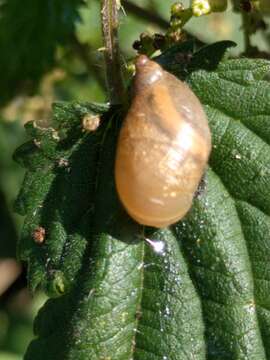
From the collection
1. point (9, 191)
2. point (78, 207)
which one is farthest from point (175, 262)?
point (9, 191)

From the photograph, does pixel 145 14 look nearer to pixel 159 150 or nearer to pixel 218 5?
pixel 218 5

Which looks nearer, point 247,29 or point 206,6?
point 206,6

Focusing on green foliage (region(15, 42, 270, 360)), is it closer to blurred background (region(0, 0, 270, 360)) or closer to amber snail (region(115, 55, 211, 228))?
amber snail (region(115, 55, 211, 228))

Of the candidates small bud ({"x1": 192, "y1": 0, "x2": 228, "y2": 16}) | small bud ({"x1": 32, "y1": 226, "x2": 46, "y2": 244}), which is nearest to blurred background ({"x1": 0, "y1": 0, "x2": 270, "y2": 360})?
small bud ({"x1": 192, "y1": 0, "x2": 228, "y2": 16})

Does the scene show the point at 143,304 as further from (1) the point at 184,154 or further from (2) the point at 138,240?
(1) the point at 184,154

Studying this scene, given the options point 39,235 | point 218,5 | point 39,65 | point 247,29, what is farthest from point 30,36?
point 39,235

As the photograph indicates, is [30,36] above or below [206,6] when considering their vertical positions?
below

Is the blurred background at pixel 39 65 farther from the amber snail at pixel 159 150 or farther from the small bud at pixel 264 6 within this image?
the amber snail at pixel 159 150
